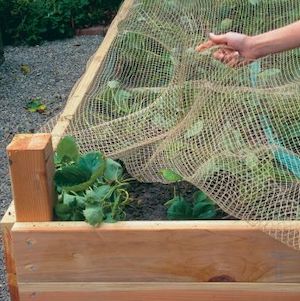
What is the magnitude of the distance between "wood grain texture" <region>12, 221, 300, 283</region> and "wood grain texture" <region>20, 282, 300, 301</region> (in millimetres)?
14

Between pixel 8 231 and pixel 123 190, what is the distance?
335mm

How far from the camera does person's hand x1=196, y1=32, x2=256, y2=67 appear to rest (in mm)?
1917

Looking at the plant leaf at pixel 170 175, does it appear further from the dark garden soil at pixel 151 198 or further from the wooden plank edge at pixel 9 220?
the wooden plank edge at pixel 9 220

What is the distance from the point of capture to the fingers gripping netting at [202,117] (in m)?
1.70

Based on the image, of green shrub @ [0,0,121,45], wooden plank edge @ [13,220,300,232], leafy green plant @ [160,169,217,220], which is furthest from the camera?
green shrub @ [0,0,121,45]

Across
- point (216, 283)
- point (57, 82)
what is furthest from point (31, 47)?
point (216, 283)

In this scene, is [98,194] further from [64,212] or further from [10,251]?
[10,251]

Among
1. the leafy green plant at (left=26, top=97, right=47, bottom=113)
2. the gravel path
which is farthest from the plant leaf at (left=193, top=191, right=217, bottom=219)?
the leafy green plant at (left=26, top=97, right=47, bottom=113)

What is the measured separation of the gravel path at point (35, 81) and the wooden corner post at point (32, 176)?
5.59 ft

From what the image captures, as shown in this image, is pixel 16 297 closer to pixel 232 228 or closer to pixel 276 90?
pixel 232 228

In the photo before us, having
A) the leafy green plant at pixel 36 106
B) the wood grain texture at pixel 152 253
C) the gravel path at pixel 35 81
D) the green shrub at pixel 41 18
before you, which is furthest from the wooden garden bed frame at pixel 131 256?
the green shrub at pixel 41 18

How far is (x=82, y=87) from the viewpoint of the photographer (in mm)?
2586

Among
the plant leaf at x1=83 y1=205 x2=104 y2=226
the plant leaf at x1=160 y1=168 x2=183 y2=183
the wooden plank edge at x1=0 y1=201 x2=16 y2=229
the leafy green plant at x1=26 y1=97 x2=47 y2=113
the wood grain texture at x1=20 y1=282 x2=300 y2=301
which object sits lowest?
the leafy green plant at x1=26 y1=97 x2=47 y2=113

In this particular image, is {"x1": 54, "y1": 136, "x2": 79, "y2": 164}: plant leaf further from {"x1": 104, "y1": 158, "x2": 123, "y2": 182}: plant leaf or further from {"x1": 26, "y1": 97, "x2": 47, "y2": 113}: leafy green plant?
{"x1": 26, "y1": 97, "x2": 47, "y2": 113}: leafy green plant
